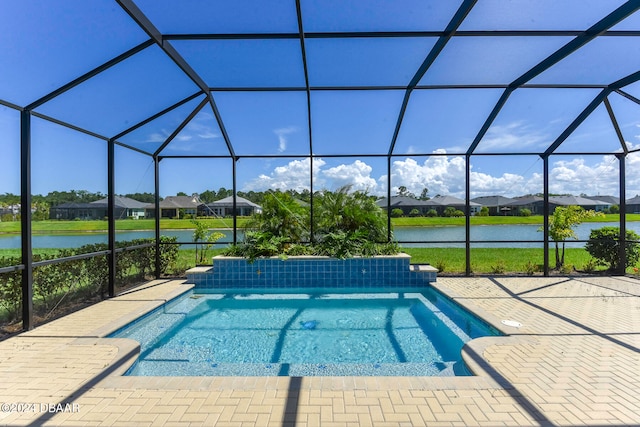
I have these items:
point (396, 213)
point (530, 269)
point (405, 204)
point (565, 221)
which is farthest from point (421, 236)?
point (565, 221)

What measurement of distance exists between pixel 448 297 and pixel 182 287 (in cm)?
513

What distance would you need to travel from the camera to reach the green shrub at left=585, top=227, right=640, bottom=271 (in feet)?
25.5

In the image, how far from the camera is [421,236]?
360 inches

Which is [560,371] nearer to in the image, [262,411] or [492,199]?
[262,411]

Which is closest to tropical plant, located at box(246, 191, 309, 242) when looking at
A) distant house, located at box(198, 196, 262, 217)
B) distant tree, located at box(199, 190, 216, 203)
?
distant house, located at box(198, 196, 262, 217)

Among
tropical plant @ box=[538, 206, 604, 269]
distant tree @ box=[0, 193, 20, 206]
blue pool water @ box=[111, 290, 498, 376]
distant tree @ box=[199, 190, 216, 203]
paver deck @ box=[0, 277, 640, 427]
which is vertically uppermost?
distant tree @ box=[199, 190, 216, 203]

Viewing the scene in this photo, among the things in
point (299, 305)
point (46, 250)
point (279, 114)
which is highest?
point (279, 114)

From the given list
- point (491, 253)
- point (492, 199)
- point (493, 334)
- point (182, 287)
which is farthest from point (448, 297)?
point (491, 253)

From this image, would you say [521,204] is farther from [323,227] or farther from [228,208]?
[228,208]

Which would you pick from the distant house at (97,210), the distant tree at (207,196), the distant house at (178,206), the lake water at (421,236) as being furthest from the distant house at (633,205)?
the distant house at (97,210)

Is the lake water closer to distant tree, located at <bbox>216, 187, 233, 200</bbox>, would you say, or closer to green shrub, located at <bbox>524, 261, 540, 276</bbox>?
green shrub, located at <bbox>524, 261, 540, 276</bbox>

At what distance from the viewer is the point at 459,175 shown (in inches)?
353

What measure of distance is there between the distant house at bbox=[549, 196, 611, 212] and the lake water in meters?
0.43

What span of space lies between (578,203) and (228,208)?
928 cm
